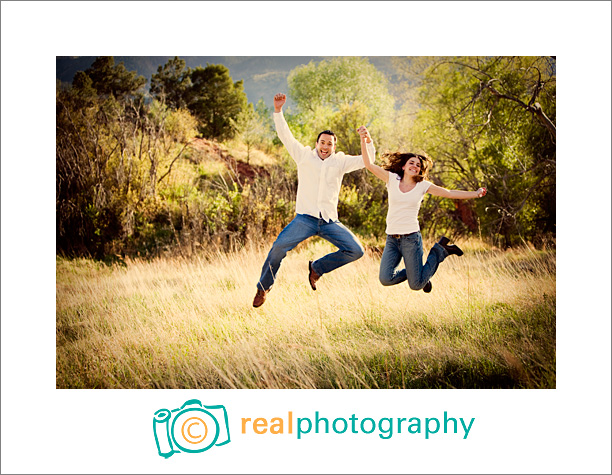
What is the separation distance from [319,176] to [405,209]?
863 millimetres

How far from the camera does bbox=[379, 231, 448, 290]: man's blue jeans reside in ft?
13.4

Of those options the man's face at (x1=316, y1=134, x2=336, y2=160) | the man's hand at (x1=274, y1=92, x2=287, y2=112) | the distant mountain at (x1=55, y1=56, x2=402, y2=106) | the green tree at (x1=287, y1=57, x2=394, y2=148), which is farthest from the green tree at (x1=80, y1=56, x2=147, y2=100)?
the man's face at (x1=316, y1=134, x2=336, y2=160)

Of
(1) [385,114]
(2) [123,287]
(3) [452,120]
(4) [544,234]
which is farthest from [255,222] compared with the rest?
(4) [544,234]

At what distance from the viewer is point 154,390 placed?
13.2 ft

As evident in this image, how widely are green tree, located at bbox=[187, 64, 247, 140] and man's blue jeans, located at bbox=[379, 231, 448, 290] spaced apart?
104 inches

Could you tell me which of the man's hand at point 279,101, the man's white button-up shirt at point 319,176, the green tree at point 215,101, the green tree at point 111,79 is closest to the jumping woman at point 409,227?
the man's white button-up shirt at point 319,176

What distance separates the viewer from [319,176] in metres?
4.11

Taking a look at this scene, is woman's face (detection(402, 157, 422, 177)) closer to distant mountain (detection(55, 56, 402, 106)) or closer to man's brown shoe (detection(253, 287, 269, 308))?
distant mountain (detection(55, 56, 402, 106))

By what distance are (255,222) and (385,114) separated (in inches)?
96.7

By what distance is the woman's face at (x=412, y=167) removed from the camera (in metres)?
4.19

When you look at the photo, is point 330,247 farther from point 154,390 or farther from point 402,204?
point 154,390

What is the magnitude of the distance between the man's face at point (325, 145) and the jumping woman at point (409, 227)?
341mm

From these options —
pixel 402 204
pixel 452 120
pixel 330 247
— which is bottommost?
pixel 330 247

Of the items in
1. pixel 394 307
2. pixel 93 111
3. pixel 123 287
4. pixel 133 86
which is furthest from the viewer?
pixel 93 111
